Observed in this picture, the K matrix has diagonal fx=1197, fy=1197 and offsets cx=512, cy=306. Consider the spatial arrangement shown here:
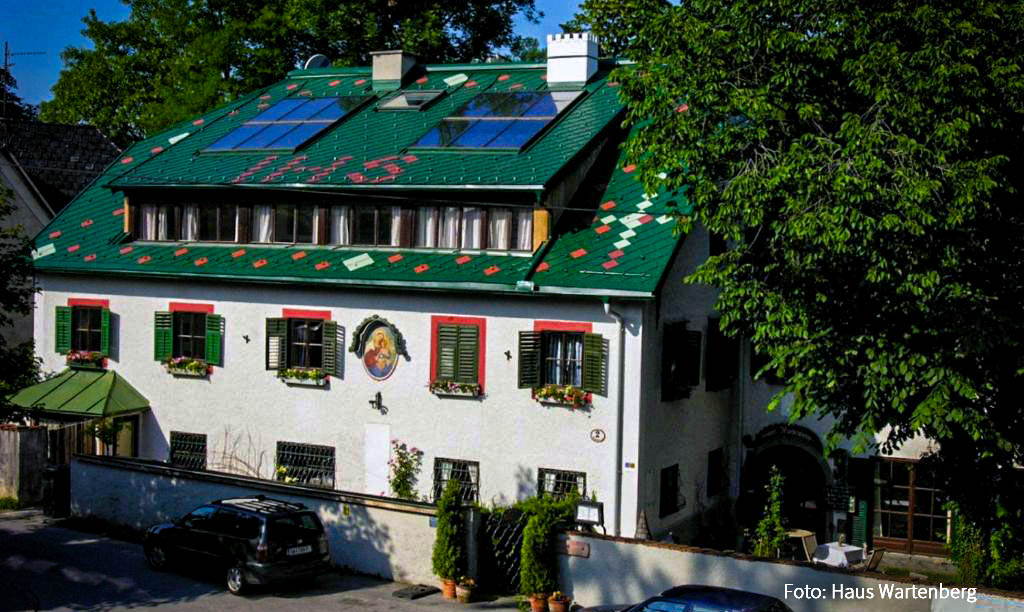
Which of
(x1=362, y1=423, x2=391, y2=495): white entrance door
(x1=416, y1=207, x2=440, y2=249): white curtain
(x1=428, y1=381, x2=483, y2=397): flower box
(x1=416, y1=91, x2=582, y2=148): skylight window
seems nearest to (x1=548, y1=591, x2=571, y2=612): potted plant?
(x1=428, y1=381, x2=483, y2=397): flower box

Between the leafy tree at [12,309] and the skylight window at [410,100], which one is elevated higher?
the skylight window at [410,100]

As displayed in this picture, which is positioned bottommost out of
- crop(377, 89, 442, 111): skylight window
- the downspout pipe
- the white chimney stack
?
the downspout pipe

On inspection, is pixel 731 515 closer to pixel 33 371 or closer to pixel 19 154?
pixel 33 371

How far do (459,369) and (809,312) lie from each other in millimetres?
8677

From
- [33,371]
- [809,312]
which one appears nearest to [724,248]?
[809,312]

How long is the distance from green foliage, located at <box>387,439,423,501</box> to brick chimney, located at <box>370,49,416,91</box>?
37.6 feet

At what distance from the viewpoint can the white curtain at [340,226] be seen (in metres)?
27.3

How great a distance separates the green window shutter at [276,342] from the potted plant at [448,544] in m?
7.65

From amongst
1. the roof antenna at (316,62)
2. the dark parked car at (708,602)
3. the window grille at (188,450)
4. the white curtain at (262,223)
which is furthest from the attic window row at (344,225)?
the dark parked car at (708,602)

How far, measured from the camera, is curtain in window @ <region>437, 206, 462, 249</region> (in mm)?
26094

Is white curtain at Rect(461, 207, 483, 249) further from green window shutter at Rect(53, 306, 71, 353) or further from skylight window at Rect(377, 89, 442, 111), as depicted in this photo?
green window shutter at Rect(53, 306, 71, 353)

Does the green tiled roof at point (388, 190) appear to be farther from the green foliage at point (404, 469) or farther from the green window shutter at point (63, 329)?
the green foliage at point (404, 469)

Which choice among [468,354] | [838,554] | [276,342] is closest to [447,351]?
[468,354]

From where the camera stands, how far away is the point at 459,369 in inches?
979
